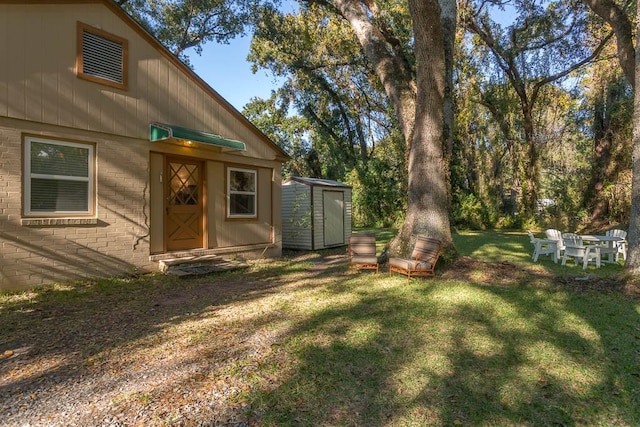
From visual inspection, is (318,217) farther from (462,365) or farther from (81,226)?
(462,365)

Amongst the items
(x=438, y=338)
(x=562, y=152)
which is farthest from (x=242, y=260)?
(x=562, y=152)

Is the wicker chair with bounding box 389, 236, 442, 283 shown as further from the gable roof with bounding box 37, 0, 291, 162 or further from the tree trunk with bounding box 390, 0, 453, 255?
the gable roof with bounding box 37, 0, 291, 162

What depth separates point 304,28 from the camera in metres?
18.1

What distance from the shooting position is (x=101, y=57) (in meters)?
7.16

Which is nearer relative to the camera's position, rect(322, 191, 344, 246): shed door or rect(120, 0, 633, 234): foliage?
rect(322, 191, 344, 246): shed door

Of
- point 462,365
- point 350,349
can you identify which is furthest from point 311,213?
point 462,365

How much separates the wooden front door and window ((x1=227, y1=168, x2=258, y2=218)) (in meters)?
0.80

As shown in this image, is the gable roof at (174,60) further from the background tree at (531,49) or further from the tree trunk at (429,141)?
the background tree at (531,49)

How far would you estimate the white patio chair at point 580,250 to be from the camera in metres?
8.62

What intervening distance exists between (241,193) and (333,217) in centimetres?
390

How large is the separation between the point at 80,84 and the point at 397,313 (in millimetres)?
6629

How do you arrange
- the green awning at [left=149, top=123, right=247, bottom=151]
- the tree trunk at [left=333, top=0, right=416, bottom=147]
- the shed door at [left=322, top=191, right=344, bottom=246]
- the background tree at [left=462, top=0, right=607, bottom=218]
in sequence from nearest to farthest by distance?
1. the green awning at [left=149, top=123, right=247, bottom=151]
2. the tree trunk at [left=333, top=0, right=416, bottom=147]
3. the shed door at [left=322, top=191, right=344, bottom=246]
4. the background tree at [left=462, top=0, right=607, bottom=218]

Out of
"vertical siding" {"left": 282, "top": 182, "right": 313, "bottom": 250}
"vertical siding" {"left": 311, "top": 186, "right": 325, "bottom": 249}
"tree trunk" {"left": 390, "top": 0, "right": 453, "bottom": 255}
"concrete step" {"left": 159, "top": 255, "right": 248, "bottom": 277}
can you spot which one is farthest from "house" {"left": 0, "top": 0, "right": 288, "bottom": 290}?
"tree trunk" {"left": 390, "top": 0, "right": 453, "bottom": 255}

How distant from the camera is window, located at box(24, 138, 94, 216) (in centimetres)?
626
